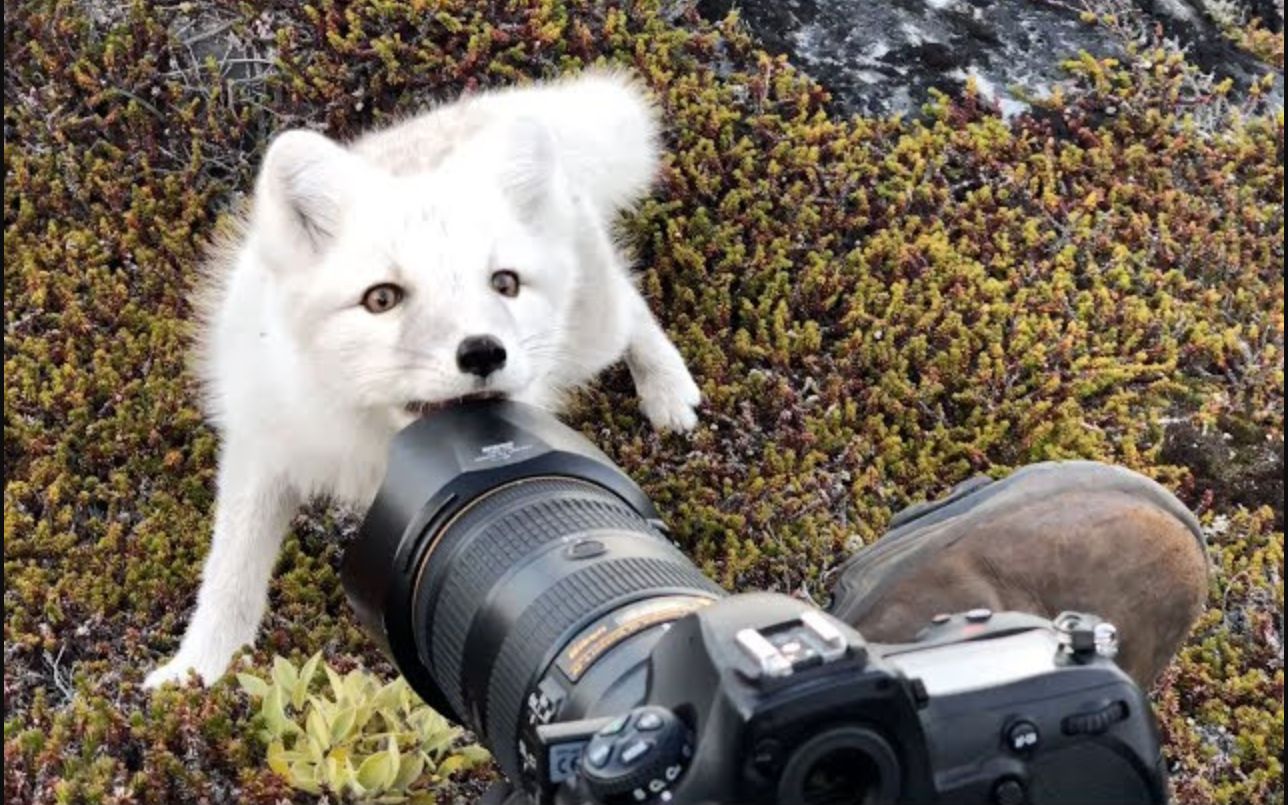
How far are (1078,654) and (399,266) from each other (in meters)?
1.51

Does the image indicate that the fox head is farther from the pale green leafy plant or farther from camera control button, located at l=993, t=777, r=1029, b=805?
camera control button, located at l=993, t=777, r=1029, b=805

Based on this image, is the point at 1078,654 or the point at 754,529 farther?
the point at 754,529

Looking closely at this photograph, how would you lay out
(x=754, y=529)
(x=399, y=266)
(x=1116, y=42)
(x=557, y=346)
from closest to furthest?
(x=399, y=266) → (x=557, y=346) → (x=754, y=529) → (x=1116, y=42)

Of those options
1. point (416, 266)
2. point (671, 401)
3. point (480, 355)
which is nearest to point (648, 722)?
point (480, 355)

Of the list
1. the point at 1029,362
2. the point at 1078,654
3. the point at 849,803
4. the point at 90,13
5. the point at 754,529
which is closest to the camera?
the point at 849,803

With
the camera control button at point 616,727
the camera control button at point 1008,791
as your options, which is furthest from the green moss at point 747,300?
the camera control button at point 1008,791

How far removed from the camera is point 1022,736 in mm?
1761

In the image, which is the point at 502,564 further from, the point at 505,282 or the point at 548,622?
the point at 505,282

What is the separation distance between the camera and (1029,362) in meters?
4.04

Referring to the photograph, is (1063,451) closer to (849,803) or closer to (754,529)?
(754,529)

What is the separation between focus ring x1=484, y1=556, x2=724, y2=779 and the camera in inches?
84.3

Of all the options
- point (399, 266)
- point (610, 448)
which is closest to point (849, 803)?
point (399, 266)

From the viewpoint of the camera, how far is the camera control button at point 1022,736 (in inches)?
69.3

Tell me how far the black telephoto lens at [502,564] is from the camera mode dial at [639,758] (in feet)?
1.08
